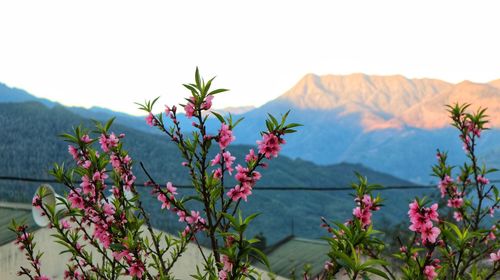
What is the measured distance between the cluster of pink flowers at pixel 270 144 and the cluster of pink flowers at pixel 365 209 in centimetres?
92

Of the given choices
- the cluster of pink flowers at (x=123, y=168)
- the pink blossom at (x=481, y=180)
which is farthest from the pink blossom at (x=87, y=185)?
the pink blossom at (x=481, y=180)

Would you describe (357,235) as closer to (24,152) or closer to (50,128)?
(24,152)

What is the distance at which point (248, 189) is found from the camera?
16.2ft

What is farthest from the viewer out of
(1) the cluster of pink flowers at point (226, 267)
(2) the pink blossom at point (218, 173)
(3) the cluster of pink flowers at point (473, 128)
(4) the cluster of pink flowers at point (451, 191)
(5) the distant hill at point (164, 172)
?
(5) the distant hill at point (164, 172)

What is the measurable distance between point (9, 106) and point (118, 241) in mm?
156763

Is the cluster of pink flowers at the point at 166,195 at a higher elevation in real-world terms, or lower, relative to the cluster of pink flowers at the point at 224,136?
lower

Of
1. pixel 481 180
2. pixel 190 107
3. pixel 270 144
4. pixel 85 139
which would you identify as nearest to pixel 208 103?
pixel 190 107

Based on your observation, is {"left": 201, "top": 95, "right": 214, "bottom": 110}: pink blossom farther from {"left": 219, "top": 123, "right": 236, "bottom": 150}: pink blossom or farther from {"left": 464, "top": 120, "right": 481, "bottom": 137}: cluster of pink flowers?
{"left": 464, "top": 120, "right": 481, "bottom": 137}: cluster of pink flowers

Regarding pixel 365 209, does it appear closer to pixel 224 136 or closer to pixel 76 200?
pixel 224 136

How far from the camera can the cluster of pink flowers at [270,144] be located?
487cm

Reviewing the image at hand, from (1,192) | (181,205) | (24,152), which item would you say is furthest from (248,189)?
(24,152)

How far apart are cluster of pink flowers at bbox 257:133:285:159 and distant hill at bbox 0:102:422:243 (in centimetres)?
9627

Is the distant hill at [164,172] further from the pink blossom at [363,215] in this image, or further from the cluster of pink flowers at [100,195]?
the pink blossom at [363,215]

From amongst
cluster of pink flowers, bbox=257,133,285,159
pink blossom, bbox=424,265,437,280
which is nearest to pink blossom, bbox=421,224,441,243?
pink blossom, bbox=424,265,437,280
